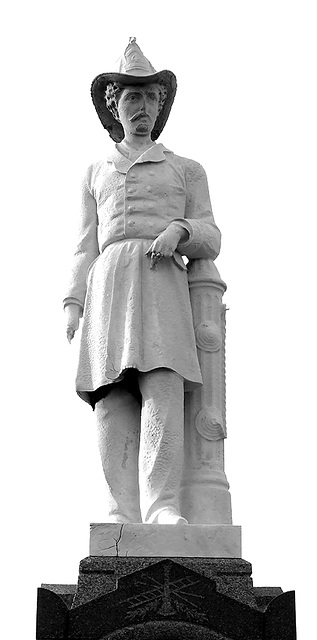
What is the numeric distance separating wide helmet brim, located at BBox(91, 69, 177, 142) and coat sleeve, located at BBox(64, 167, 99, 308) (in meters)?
0.51

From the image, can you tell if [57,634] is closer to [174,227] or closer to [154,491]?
[154,491]

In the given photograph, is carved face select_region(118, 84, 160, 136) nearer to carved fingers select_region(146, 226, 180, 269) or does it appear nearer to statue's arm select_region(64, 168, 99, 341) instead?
statue's arm select_region(64, 168, 99, 341)

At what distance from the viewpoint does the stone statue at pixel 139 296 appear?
376 inches

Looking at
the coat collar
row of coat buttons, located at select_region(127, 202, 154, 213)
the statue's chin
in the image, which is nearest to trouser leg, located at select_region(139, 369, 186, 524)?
row of coat buttons, located at select_region(127, 202, 154, 213)

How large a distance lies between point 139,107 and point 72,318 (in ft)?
5.66

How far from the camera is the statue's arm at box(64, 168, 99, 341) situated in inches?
402

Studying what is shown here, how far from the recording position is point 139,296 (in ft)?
Answer: 32.4

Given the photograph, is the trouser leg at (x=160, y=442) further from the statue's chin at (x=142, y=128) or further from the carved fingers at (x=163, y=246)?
the statue's chin at (x=142, y=128)

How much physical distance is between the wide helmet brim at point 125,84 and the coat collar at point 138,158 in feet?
1.31

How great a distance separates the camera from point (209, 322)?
1011cm

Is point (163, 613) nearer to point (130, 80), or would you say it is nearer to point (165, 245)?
point (165, 245)

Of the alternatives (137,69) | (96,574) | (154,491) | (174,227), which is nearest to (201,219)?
(174,227)

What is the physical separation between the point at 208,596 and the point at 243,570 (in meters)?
0.61

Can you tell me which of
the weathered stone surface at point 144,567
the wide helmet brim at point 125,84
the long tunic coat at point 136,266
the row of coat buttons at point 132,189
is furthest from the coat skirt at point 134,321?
the weathered stone surface at point 144,567
